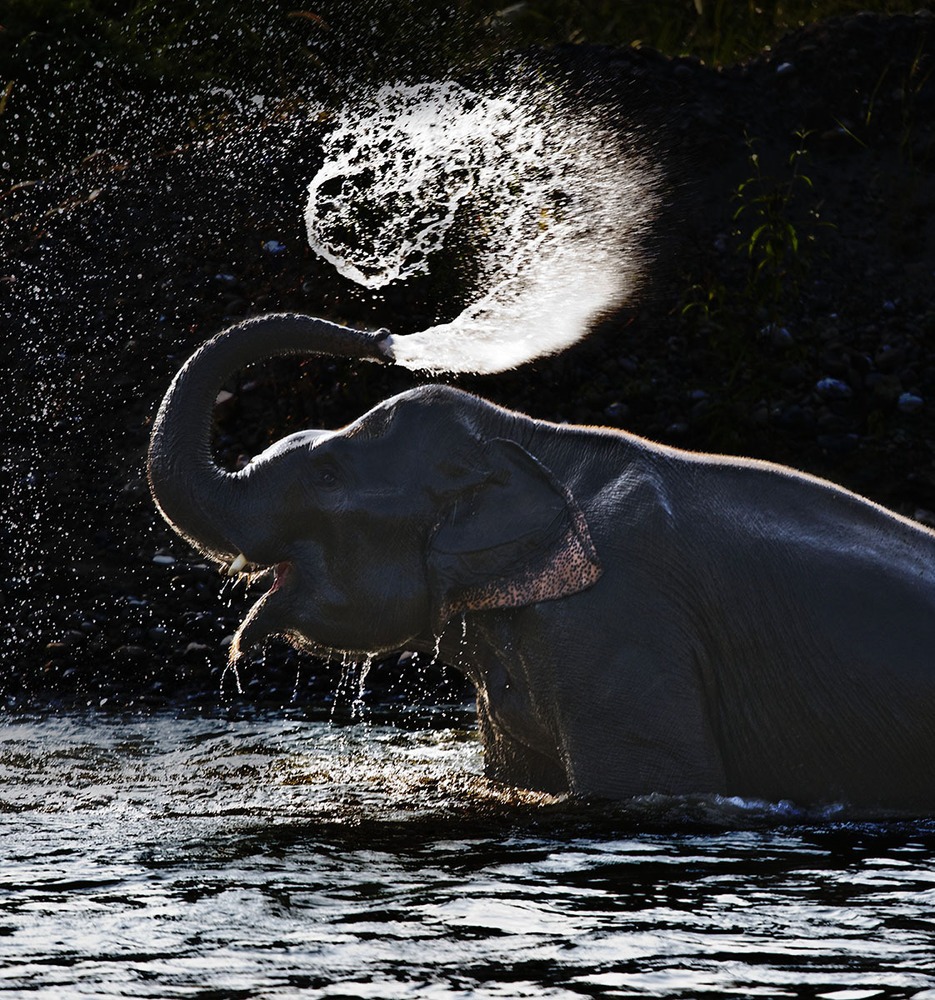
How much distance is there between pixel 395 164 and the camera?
15195mm

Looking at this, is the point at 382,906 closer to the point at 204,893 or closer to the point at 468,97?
the point at 204,893

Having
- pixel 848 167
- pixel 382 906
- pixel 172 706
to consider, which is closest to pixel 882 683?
pixel 382 906

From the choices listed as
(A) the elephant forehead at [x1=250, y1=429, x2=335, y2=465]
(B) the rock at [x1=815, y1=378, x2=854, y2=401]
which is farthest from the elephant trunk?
(B) the rock at [x1=815, y1=378, x2=854, y2=401]

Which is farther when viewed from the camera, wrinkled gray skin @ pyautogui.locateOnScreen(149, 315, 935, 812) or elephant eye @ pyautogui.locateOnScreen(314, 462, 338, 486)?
elephant eye @ pyautogui.locateOnScreen(314, 462, 338, 486)

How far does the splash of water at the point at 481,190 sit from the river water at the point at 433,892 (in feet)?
19.8

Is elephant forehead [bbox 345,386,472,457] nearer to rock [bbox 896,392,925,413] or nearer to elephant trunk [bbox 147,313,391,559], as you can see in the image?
elephant trunk [bbox 147,313,391,559]

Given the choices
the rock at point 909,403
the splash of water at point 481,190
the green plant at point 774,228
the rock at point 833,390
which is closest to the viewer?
the rock at point 909,403

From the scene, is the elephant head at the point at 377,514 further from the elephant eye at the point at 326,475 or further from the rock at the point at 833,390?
the rock at the point at 833,390

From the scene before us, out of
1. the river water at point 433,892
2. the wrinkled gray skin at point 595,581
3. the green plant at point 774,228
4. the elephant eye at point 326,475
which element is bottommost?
the river water at point 433,892

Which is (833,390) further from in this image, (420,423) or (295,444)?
(295,444)

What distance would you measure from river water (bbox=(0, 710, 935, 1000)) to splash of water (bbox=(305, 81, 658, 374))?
604cm

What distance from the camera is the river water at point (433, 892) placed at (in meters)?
5.19

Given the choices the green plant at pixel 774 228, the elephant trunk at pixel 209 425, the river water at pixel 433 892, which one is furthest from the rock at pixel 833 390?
the elephant trunk at pixel 209 425

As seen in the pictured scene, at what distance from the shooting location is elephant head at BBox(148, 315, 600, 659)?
7.21 m
